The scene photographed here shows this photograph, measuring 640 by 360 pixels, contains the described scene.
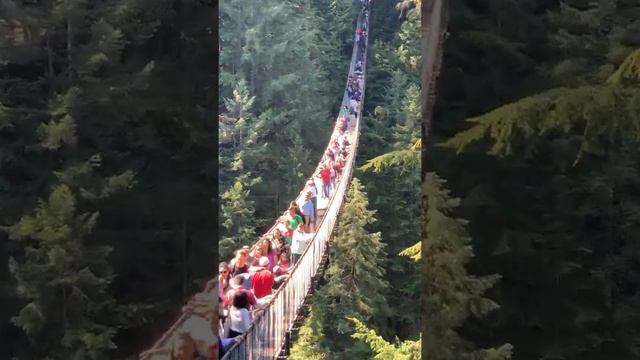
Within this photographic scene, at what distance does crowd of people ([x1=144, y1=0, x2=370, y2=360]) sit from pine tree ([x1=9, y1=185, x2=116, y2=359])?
1.08ft

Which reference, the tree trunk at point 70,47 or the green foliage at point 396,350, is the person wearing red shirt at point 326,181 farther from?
the tree trunk at point 70,47

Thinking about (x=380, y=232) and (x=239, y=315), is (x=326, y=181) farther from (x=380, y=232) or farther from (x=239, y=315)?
(x=239, y=315)

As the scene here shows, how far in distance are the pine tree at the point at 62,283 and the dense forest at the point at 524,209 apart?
160 cm

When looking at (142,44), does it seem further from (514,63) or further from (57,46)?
(514,63)

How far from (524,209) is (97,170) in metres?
1.99

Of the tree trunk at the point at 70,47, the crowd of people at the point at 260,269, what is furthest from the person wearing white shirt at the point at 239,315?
the tree trunk at the point at 70,47

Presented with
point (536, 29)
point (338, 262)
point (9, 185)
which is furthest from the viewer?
→ point (338, 262)

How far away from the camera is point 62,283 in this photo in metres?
3.36

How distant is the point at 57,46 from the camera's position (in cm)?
341

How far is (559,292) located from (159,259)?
186cm

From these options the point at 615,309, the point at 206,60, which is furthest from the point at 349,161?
the point at 615,309

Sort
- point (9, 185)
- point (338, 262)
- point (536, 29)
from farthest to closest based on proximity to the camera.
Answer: point (338, 262) < point (9, 185) < point (536, 29)

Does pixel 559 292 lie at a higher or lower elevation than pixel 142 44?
lower

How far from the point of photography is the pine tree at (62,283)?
11.0 feet
